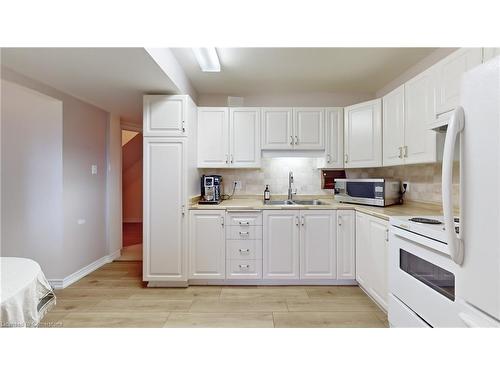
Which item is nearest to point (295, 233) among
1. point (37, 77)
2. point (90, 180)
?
point (90, 180)

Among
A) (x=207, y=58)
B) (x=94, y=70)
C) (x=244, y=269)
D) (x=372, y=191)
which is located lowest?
(x=244, y=269)

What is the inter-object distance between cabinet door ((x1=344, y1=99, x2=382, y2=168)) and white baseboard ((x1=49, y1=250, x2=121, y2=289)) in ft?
11.6

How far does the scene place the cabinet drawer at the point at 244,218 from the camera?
8.96ft

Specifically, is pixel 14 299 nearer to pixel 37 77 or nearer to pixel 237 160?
pixel 37 77

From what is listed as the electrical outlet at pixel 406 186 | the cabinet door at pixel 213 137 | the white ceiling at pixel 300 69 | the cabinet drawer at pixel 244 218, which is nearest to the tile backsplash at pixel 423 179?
the electrical outlet at pixel 406 186

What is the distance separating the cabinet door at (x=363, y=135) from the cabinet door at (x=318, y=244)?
2.51 ft

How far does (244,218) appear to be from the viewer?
8.98 feet

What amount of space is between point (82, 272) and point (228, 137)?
8.02 feet

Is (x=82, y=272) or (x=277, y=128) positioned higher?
(x=277, y=128)

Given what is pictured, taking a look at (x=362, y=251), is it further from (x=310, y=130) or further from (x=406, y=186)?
(x=310, y=130)

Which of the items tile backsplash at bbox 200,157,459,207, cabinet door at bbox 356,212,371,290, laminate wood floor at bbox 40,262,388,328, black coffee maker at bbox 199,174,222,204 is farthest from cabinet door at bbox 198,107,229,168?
cabinet door at bbox 356,212,371,290

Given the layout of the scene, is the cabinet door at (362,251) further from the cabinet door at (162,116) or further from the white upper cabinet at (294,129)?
the cabinet door at (162,116)

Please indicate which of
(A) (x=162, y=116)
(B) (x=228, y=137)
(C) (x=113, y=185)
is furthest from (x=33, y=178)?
(B) (x=228, y=137)
